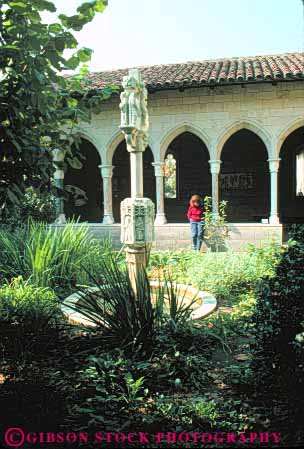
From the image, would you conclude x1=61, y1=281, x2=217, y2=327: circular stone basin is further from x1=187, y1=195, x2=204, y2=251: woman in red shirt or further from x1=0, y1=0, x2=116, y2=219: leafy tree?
x1=187, y1=195, x2=204, y2=251: woman in red shirt

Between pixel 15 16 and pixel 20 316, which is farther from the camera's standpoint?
pixel 20 316

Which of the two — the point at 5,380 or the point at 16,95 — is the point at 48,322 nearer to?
Result: the point at 5,380

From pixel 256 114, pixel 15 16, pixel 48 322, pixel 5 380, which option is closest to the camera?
pixel 15 16

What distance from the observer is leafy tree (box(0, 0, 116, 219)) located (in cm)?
238

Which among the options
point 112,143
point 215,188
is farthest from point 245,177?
point 112,143

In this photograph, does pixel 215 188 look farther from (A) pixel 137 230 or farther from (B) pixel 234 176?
(A) pixel 137 230

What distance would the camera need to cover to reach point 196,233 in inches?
416

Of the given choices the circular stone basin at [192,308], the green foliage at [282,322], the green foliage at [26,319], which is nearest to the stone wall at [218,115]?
the circular stone basin at [192,308]

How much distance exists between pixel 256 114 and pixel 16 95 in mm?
9478

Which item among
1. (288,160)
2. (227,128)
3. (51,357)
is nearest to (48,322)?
(51,357)

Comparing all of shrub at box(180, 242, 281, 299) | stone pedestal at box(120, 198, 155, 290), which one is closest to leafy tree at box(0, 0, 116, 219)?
stone pedestal at box(120, 198, 155, 290)

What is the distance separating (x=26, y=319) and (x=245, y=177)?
11.8m

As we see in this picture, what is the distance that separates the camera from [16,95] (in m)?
2.50

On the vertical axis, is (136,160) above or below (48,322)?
above
